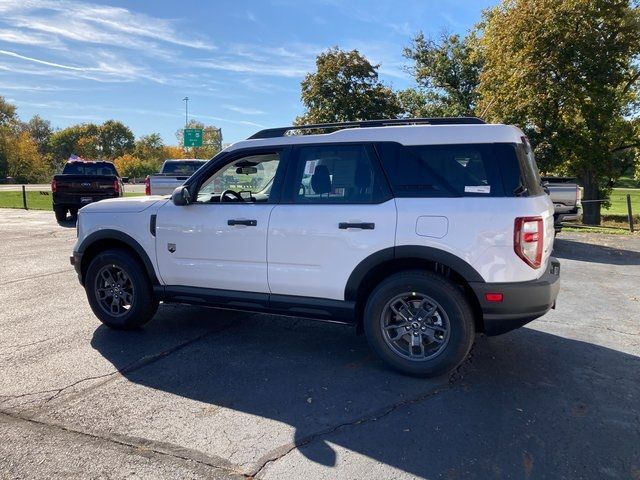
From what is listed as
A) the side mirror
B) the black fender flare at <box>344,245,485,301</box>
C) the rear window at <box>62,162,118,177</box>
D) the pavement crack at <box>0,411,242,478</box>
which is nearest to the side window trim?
the black fender flare at <box>344,245,485,301</box>

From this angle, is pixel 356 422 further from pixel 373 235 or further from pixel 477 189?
pixel 477 189

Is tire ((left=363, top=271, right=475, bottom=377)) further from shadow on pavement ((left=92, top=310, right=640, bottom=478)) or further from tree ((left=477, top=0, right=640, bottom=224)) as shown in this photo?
tree ((left=477, top=0, right=640, bottom=224))

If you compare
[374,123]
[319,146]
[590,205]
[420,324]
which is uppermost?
[374,123]

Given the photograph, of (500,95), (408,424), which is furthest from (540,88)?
(408,424)

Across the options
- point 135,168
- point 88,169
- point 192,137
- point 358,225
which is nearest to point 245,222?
point 358,225

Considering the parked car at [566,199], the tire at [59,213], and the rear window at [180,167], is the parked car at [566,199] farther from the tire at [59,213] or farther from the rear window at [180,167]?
the tire at [59,213]

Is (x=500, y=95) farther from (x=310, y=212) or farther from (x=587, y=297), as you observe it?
(x=310, y=212)

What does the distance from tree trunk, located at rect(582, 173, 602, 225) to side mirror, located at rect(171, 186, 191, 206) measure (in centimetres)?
1976

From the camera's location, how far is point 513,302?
12.9 ft

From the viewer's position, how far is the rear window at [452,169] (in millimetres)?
3945

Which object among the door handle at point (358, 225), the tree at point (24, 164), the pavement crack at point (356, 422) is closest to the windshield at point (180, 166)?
the door handle at point (358, 225)

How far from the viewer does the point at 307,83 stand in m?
25.6

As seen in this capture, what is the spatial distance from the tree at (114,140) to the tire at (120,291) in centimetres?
9912

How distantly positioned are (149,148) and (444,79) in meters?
78.0
